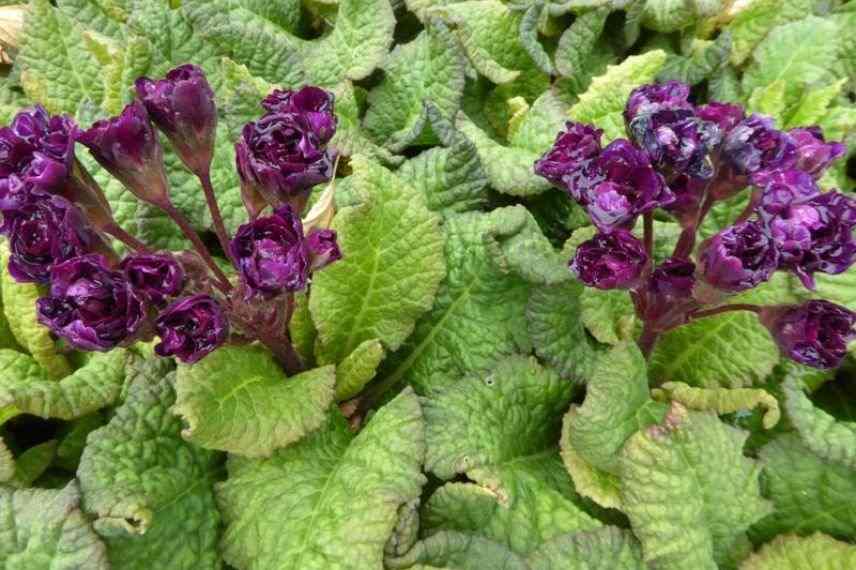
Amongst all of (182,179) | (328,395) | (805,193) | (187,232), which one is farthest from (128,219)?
(805,193)

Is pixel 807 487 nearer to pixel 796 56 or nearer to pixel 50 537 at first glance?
pixel 796 56

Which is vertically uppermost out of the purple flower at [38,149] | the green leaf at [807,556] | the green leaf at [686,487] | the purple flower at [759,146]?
the purple flower at [38,149]

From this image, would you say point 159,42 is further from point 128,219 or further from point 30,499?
point 30,499

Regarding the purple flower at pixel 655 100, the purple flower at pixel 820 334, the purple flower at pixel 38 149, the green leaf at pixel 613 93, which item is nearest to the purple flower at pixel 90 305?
the purple flower at pixel 38 149

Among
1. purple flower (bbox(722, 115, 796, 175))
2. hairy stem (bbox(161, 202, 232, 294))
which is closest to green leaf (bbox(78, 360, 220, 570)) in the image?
hairy stem (bbox(161, 202, 232, 294))

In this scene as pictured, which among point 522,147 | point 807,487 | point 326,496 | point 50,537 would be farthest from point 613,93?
point 50,537

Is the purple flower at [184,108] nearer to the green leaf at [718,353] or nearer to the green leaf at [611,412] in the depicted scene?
the green leaf at [611,412]

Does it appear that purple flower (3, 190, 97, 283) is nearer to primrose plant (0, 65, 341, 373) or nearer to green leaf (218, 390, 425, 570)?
primrose plant (0, 65, 341, 373)
